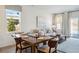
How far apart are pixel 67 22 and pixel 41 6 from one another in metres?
Answer: 0.47

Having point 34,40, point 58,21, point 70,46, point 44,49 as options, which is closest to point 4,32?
point 34,40

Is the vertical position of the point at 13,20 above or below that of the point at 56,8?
below

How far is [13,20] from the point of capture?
1354 mm

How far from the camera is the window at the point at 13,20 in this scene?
132 cm

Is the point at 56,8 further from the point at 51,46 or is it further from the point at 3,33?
the point at 3,33

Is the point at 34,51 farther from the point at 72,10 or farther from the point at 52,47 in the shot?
the point at 72,10

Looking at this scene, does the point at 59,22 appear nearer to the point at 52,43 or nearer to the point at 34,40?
the point at 52,43

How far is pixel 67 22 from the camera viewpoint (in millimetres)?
1395

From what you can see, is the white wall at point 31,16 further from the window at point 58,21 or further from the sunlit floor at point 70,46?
the sunlit floor at point 70,46

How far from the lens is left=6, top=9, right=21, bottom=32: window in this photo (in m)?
1.32

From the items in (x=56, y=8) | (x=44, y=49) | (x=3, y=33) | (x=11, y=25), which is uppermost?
(x=56, y=8)

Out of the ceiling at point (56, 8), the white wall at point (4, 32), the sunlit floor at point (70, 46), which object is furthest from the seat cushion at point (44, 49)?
the ceiling at point (56, 8)
